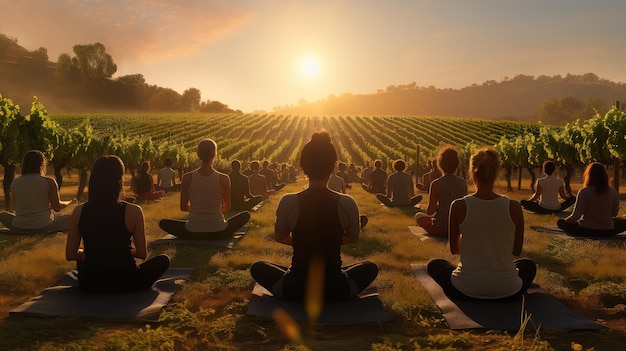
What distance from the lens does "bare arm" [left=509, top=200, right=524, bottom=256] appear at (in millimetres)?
4848

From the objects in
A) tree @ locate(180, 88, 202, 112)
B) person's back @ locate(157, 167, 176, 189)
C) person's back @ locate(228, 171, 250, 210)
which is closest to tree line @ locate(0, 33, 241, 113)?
tree @ locate(180, 88, 202, 112)

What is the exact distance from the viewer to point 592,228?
363 inches

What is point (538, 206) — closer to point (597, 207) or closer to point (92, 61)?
point (597, 207)

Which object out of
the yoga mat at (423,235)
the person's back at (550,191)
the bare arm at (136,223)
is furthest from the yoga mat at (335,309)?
the person's back at (550,191)

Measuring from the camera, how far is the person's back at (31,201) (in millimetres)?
8578

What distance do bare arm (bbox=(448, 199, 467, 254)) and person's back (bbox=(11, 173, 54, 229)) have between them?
6804 mm

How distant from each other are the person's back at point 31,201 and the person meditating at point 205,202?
2.11 meters

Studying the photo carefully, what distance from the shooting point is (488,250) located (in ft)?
15.9

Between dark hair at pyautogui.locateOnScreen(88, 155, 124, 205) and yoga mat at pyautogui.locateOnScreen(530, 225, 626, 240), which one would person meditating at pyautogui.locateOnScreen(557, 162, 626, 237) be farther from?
dark hair at pyautogui.locateOnScreen(88, 155, 124, 205)

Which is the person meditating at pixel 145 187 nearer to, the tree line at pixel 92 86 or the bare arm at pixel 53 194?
the bare arm at pixel 53 194

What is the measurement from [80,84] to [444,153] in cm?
13994

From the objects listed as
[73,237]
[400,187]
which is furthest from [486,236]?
[400,187]

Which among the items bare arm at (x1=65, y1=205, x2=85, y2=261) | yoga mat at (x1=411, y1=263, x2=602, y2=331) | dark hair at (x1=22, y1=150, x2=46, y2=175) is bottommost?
yoga mat at (x1=411, y1=263, x2=602, y2=331)

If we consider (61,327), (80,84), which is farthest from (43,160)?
(80,84)
